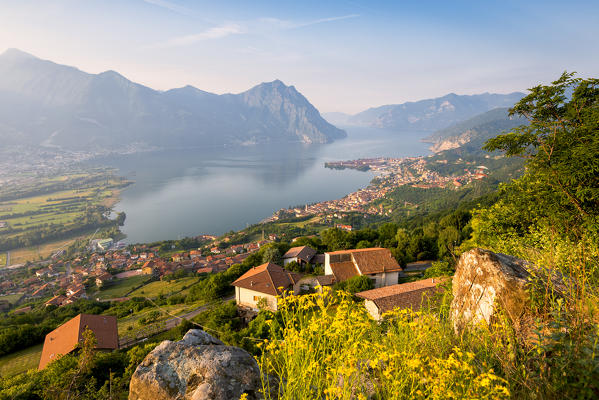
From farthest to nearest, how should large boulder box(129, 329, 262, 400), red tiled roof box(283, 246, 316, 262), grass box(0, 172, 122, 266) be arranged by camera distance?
grass box(0, 172, 122, 266) < red tiled roof box(283, 246, 316, 262) < large boulder box(129, 329, 262, 400)

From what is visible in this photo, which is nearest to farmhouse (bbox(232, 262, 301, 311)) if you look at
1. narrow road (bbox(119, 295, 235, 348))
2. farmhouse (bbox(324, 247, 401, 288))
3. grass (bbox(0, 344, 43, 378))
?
farmhouse (bbox(324, 247, 401, 288))

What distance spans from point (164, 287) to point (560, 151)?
4026cm

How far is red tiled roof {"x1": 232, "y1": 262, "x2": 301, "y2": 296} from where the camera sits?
18.9 meters

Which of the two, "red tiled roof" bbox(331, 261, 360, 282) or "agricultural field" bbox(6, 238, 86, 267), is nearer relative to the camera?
"red tiled roof" bbox(331, 261, 360, 282)

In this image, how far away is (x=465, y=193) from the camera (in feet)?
282

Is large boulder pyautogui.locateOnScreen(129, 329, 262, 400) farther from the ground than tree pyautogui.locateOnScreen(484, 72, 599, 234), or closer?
closer

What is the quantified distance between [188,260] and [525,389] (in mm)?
55677

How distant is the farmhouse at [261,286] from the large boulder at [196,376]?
15586mm

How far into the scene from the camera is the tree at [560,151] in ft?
25.5

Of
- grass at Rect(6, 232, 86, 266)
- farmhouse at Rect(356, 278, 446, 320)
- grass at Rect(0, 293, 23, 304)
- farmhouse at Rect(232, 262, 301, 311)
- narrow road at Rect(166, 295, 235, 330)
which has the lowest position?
grass at Rect(6, 232, 86, 266)

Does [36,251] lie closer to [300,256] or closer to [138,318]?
[138,318]

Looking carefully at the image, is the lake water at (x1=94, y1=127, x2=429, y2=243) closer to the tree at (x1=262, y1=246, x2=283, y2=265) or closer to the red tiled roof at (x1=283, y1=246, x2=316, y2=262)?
the tree at (x1=262, y1=246, x2=283, y2=265)

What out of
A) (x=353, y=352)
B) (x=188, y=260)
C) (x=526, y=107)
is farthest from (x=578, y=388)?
(x=188, y=260)

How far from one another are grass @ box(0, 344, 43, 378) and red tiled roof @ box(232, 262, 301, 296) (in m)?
12.0
